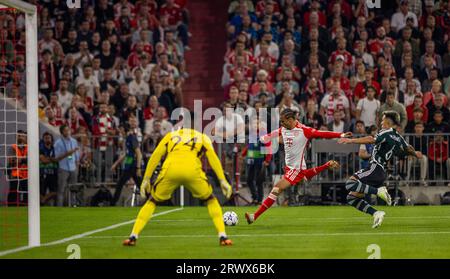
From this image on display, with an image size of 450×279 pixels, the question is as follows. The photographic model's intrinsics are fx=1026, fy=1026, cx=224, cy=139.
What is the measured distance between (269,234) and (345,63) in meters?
11.8

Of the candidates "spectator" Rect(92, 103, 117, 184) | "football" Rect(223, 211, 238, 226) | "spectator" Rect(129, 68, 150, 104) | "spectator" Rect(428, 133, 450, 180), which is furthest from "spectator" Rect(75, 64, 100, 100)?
"football" Rect(223, 211, 238, 226)

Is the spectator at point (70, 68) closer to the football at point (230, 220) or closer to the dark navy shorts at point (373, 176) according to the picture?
the football at point (230, 220)

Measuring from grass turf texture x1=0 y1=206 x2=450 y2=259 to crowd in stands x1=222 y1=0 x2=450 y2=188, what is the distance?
10.5ft

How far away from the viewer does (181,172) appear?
14.3m

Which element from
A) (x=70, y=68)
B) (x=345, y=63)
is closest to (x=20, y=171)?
(x=70, y=68)

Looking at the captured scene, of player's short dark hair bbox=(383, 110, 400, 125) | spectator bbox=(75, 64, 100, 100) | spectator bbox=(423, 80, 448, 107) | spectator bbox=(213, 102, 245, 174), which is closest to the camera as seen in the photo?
player's short dark hair bbox=(383, 110, 400, 125)

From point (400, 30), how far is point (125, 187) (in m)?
8.89

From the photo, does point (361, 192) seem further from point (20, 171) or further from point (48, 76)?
point (48, 76)

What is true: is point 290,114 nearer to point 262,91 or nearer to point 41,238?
point 41,238

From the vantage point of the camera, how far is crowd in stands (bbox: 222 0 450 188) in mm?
25688

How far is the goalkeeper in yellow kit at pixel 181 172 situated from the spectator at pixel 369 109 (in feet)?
38.8

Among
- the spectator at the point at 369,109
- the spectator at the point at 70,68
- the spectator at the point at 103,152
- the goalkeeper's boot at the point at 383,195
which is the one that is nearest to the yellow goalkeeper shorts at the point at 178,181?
the goalkeeper's boot at the point at 383,195

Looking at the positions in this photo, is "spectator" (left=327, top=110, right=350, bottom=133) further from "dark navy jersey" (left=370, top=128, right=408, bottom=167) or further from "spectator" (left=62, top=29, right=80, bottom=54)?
"spectator" (left=62, top=29, right=80, bottom=54)
